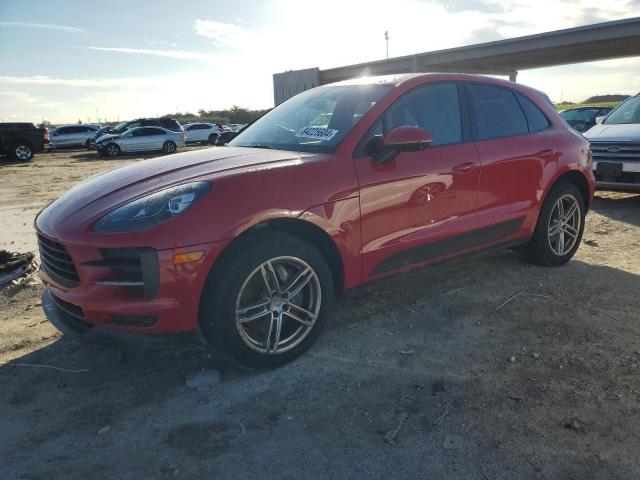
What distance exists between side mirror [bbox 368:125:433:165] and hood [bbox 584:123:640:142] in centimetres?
542

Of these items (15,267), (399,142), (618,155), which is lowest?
(15,267)

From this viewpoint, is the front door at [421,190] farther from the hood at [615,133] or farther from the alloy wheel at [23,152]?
the alloy wheel at [23,152]

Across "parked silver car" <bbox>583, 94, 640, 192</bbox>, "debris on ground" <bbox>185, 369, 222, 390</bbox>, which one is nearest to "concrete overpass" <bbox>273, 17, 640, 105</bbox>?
"parked silver car" <bbox>583, 94, 640, 192</bbox>

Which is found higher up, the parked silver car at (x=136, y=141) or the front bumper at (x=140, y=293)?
the parked silver car at (x=136, y=141)

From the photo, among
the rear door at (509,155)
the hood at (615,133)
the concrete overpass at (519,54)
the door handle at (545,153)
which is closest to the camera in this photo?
the rear door at (509,155)

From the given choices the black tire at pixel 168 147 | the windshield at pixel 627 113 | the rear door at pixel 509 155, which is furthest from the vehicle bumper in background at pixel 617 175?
the black tire at pixel 168 147

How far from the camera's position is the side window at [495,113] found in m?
4.02

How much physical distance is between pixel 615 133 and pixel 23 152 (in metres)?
21.2

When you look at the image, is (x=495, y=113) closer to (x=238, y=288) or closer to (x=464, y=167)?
(x=464, y=167)

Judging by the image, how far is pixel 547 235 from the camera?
14.9ft

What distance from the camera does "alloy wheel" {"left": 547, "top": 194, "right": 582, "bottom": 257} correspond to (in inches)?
182

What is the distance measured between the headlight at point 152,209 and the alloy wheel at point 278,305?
52 centimetres

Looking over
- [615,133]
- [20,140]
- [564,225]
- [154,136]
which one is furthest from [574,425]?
[154,136]

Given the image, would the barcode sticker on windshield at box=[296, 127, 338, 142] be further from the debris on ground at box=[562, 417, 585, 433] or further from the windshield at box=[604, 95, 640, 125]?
the windshield at box=[604, 95, 640, 125]
